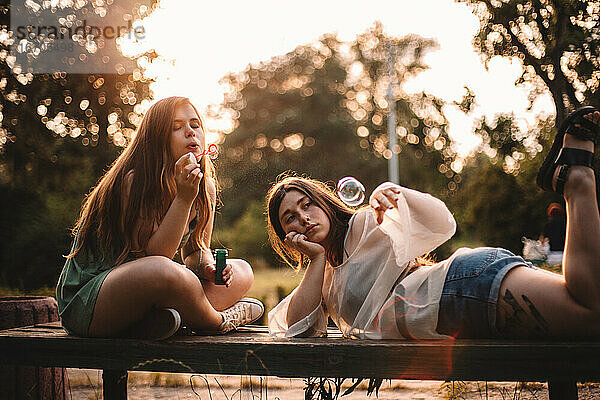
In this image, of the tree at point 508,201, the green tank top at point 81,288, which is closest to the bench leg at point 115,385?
the green tank top at point 81,288

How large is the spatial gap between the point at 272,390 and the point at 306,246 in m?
1.99

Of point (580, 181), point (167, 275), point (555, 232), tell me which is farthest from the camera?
point (555, 232)

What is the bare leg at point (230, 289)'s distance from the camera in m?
2.50

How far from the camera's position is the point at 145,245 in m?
2.15

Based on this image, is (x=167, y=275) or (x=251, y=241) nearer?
(x=167, y=275)

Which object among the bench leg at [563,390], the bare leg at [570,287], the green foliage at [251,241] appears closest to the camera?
the bare leg at [570,287]

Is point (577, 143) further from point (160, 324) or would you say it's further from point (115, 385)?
point (115, 385)

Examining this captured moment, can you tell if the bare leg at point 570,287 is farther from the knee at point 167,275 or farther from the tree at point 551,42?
the tree at point 551,42

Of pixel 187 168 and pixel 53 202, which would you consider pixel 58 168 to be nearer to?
pixel 53 202

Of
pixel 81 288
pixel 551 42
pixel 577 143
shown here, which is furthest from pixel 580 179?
pixel 551 42

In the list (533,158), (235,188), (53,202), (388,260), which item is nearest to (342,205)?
(388,260)

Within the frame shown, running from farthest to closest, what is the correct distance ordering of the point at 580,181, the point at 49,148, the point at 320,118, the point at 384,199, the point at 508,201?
the point at 320,118, the point at 508,201, the point at 49,148, the point at 384,199, the point at 580,181

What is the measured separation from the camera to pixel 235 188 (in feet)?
96.4

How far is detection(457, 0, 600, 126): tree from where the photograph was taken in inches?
164
